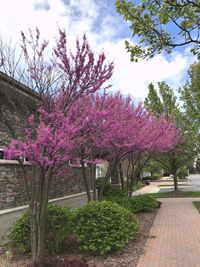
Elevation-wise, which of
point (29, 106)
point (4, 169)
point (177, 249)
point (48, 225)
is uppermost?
point (29, 106)

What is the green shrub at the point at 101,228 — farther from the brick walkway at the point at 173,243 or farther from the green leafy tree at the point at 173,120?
the green leafy tree at the point at 173,120

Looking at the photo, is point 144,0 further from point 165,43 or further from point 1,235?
point 1,235

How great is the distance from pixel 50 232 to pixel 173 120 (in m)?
15.3

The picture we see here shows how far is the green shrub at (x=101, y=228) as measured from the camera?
24.4 ft

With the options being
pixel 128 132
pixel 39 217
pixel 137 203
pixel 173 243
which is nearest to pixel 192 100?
pixel 137 203

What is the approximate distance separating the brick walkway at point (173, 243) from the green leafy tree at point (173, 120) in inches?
349

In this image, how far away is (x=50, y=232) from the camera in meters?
7.59

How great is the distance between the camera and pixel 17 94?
22.9 feet

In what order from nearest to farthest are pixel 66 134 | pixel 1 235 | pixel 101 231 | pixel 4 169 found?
1. pixel 66 134
2. pixel 101 231
3. pixel 1 235
4. pixel 4 169

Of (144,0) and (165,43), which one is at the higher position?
(144,0)

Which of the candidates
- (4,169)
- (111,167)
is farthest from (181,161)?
(4,169)

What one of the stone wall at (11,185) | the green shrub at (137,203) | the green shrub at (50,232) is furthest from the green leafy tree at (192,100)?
the green shrub at (50,232)

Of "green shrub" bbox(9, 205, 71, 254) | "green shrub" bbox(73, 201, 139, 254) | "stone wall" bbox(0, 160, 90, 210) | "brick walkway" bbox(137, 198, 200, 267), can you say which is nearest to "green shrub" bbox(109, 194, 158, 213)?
"brick walkway" bbox(137, 198, 200, 267)

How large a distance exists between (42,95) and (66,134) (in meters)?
1.41
